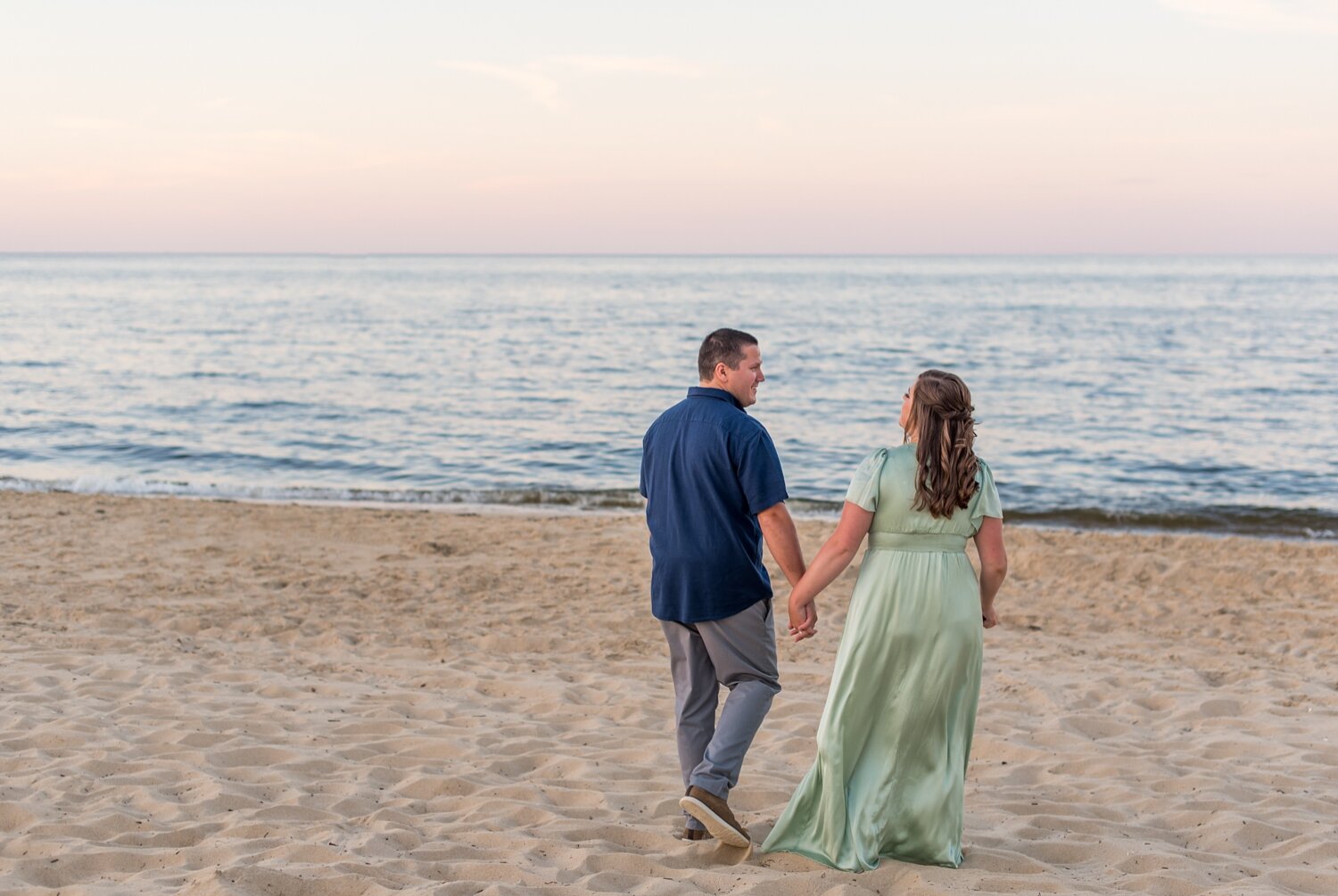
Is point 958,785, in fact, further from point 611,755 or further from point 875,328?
point 875,328

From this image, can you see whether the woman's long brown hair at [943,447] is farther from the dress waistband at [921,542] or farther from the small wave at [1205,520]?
the small wave at [1205,520]

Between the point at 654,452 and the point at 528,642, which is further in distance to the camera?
the point at 528,642

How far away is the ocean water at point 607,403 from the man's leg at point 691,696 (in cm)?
1048

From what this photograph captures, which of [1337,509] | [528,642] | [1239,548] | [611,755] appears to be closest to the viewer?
[611,755]

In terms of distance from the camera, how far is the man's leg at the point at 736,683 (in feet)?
13.7

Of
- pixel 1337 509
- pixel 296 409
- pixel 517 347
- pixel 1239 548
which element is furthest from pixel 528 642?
pixel 517 347

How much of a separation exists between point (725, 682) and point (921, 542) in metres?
0.96

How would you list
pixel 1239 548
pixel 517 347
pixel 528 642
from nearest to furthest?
1. pixel 528 642
2. pixel 1239 548
3. pixel 517 347

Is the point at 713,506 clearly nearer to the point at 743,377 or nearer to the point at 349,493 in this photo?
the point at 743,377

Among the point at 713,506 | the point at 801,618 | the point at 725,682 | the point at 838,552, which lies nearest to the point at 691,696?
the point at 725,682

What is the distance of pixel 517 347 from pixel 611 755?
34.0 m

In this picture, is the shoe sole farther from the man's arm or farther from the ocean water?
the ocean water

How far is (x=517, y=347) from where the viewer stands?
128 feet

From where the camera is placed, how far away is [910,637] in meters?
3.91
